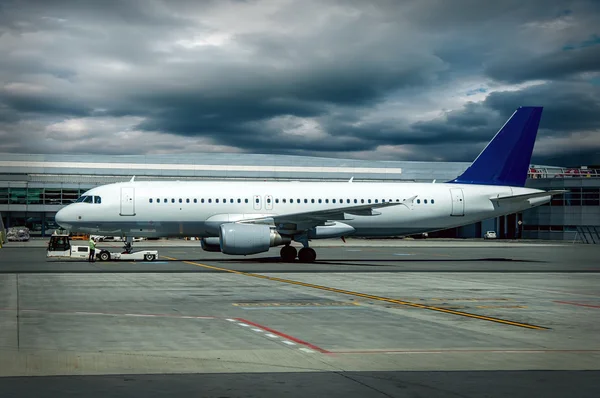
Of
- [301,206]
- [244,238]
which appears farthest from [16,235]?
[244,238]

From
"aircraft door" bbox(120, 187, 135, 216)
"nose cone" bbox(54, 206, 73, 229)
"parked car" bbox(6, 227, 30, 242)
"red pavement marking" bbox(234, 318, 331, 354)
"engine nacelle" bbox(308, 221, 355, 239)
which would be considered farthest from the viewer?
"parked car" bbox(6, 227, 30, 242)

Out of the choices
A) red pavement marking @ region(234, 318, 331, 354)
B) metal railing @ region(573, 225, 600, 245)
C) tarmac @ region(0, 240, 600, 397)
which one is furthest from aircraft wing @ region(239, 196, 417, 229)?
metal railing @ region(573, 225, 600, 245)

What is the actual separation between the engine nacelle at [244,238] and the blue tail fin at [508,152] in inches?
611

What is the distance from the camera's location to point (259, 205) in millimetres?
42344

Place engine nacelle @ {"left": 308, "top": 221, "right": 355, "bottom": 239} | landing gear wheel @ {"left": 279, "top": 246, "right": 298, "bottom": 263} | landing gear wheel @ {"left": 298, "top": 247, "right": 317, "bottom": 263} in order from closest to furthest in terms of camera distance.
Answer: landing gear wheel @ {"left": 298, "top": 247, "right": 317, "bottom": 263}, engine nacelle @ {"left": 308, "top": 221, "right": 355, "bottom": 239}, landing gear wheel @ {"left": 279, "top": 246, "right": 298, "bottom": 263}

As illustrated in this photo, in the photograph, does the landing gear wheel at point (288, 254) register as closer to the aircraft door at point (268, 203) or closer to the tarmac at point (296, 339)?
the aircraft door at point (268, 203)

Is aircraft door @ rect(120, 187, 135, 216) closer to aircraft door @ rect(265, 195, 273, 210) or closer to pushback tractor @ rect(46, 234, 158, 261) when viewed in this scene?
pushback tractor @ rect(46, 234, 158, 261)

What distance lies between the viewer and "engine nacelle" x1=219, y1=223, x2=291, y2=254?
1453 inches

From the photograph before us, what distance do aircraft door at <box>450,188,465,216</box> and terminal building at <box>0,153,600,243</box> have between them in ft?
169

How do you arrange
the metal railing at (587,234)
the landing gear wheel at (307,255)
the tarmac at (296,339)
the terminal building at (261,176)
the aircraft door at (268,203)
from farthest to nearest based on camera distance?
the terminal building at (261,176)
the metal railing at (587,234)
the aircraft door at (268,203)
the landing gear wheel at (307,255)
the tarmac at (296,339)

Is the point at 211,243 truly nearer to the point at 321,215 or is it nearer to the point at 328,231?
the point at 328,231

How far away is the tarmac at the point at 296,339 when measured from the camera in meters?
9.40

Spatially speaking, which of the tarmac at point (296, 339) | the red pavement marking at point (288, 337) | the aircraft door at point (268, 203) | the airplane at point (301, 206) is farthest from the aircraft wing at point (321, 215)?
the red pavement marking at point (288, 337)

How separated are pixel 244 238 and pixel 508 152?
65.5 ft
